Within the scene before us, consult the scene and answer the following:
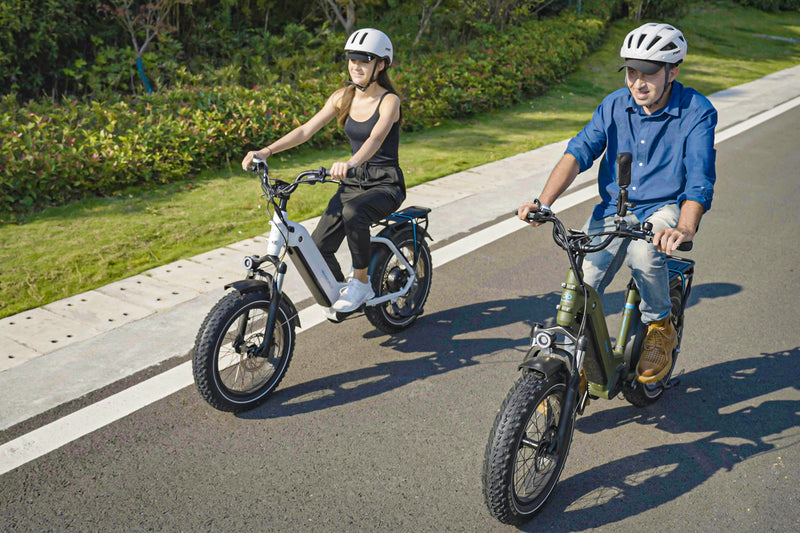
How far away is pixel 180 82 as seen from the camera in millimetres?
11602

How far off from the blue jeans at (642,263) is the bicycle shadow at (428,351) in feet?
4.16

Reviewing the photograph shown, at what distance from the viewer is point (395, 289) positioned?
5328 mm

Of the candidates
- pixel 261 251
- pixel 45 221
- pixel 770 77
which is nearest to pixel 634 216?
pixel 261 251

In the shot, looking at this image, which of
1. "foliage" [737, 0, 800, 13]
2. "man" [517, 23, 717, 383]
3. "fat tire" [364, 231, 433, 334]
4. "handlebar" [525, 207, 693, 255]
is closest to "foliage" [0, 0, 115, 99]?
"fat tire" [364, 231, 433, 334]

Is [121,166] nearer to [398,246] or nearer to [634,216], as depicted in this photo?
[398,246]

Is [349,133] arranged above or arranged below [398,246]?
above

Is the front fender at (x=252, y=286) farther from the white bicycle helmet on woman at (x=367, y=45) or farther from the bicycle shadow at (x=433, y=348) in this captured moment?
the white bicycle helmet on woman at (x=367, y=45)

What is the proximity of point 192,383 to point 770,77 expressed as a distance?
17494mm

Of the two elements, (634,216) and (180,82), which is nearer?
(634,216)

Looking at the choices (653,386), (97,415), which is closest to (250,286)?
(97,415)

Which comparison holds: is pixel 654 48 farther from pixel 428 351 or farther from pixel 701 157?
pixel 428 351

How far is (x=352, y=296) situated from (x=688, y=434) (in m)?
2.09

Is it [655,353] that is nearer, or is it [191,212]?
[655,353]

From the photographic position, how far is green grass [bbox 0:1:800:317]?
614 cm
